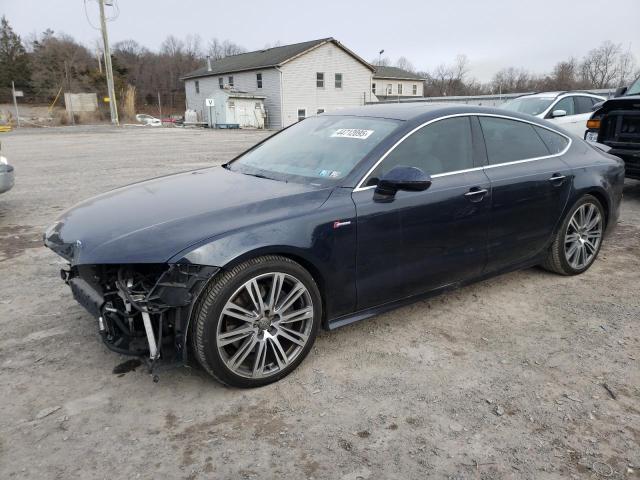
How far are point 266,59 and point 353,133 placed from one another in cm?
4038

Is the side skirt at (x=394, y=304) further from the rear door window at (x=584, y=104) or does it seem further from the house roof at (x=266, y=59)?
the house roof at (x=266, y=59)

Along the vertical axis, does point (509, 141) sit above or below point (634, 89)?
below

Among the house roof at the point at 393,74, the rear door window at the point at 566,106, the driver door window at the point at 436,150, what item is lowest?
the driver door window at the point at 436,150

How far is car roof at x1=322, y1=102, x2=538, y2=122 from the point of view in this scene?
356 centimetres

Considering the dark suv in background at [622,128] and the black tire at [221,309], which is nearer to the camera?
the black tire at [221,309]

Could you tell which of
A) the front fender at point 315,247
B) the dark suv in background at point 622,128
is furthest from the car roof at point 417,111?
the dark suv in background at point 622,128

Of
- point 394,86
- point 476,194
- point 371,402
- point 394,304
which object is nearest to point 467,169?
point 476,194

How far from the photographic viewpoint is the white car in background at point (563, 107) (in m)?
10.4

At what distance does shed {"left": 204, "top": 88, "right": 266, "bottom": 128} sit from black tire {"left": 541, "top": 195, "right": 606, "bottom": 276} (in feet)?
117

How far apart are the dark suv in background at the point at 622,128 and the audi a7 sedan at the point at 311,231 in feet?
11.6

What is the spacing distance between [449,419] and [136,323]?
1.80 meters

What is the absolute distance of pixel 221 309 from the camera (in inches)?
103

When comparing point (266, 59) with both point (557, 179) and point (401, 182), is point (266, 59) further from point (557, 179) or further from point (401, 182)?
point (401, 182)

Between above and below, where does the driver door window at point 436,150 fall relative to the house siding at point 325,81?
below
